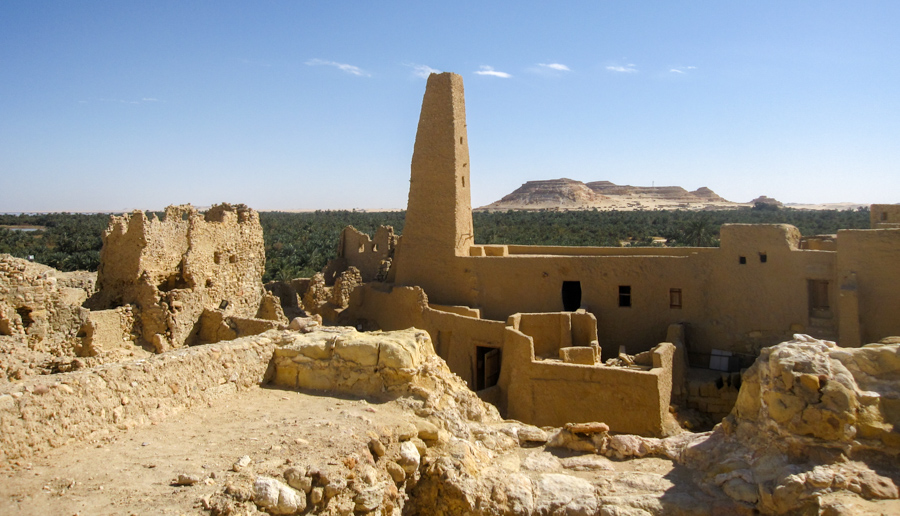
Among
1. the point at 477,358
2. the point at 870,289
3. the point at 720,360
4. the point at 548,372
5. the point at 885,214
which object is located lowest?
the point at 720,360

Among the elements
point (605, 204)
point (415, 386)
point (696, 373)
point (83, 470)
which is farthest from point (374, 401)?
point (605, 204)

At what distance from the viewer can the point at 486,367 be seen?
46.2ft

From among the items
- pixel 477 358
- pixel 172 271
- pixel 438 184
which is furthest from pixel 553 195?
pixel 172 271

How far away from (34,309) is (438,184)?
34.5ft

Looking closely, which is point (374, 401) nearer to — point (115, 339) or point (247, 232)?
point (115, 339)

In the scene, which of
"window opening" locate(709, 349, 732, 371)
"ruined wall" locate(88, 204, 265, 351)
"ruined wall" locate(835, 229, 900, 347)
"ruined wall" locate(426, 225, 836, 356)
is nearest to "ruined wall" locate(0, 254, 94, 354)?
"ruined wall" locate(88, 204, 265, 351)

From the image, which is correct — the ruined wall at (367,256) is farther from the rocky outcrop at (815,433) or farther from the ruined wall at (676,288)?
the rocky outcrop at (815,433)

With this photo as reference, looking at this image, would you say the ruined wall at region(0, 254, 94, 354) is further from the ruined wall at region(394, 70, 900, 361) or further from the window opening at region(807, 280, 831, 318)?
the window opening at region(807, 280, 831, 318)

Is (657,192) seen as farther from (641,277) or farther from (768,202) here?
(641,277)

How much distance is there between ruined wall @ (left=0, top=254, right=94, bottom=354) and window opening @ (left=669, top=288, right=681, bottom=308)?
1200cm

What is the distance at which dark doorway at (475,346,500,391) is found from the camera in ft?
46.4

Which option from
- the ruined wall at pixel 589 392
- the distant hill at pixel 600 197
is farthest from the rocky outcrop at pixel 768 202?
the ruined wall at pixel 589 392

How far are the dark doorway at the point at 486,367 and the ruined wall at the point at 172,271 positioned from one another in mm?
4999

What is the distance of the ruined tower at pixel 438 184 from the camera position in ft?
55.2
